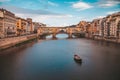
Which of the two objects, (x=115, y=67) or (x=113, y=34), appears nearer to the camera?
(x=115, y=67)

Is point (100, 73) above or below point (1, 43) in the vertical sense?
below

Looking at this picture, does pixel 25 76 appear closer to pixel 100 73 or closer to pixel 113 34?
pixel 100 73

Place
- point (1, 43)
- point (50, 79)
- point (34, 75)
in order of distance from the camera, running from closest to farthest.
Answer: point (50, 79) → point (34, 75) → point (1, 43)

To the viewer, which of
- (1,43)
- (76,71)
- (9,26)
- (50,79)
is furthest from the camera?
(9,26)

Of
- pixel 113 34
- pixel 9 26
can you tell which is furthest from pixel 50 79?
pixel 113 34

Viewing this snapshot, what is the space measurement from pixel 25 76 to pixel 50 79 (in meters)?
3.73

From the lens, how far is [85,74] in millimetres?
26422

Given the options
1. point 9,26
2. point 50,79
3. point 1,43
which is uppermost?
point 9,26

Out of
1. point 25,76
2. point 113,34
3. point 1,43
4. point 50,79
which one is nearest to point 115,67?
point 50,79

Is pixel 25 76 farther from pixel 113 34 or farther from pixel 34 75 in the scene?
pixel 113 34

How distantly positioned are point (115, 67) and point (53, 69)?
10390 millimetres

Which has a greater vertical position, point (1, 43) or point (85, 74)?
point (1, 43)

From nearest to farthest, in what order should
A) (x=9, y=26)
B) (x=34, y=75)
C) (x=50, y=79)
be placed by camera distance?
(x=50, y=79) → (x=34, y=75) → (x=9, y=26)

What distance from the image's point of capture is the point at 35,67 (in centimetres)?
3089
